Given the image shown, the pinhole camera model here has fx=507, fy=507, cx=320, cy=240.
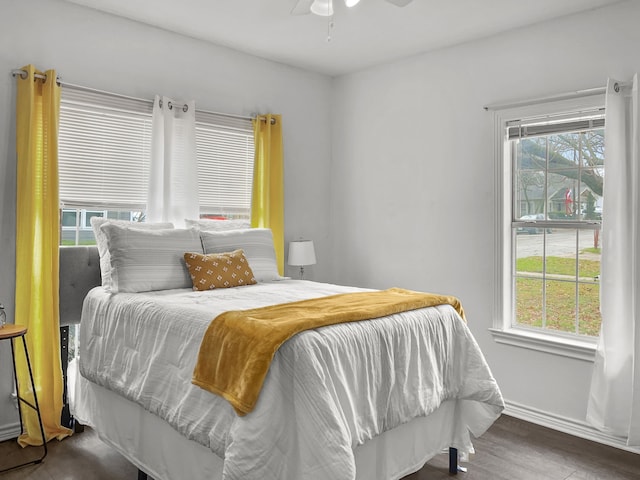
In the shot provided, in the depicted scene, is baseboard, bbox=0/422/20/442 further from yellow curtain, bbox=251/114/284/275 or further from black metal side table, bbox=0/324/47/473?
yellow curtain, bbox=251/114/284/275

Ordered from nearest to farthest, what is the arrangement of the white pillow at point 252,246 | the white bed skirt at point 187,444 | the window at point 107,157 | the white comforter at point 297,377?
the white comforter at point 297,377 → the white bed skirt at point 187,444 → the window at point 107,157 → the white pillow at point 252,246

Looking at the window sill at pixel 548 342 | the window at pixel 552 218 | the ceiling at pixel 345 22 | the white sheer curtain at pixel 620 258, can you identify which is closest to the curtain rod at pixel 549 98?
the window at pixel 552 218

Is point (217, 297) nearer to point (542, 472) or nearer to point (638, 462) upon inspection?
point (542, 472)

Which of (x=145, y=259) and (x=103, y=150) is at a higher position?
(x=103, y=150)

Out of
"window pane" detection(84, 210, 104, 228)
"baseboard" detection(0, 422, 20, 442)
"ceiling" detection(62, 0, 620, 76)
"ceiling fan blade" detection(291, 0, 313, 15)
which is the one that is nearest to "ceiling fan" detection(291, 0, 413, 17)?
"ceiling fan blade" detection(291, 0, 313, 15)

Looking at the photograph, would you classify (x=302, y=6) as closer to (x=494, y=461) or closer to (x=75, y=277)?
(x=75, y=277)

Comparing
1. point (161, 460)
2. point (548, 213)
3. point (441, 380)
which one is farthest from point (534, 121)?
point (161, 460)

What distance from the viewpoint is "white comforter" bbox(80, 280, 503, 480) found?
6.05 feet

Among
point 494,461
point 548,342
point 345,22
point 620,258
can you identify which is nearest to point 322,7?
point 345,22

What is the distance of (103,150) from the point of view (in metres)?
3.43

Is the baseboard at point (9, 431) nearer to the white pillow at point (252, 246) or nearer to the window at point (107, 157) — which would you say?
the window at point (107, 157)

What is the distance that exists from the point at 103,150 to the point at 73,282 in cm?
91

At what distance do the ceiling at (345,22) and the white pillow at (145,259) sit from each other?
1.48 meters

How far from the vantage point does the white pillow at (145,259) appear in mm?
2938
